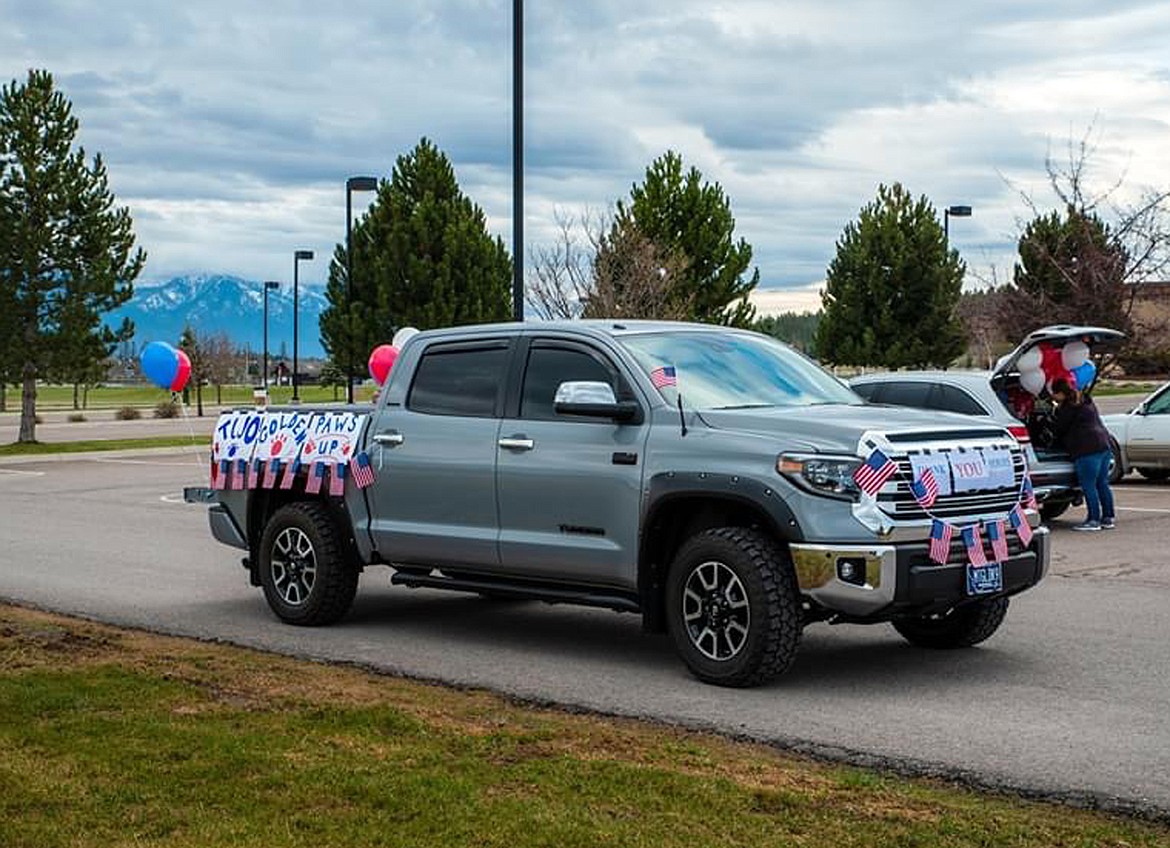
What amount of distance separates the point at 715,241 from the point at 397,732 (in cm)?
3879

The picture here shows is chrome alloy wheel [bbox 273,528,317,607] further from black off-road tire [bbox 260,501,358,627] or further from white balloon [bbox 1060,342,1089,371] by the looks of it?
white balloon [bbox 1060,342,1089,371]

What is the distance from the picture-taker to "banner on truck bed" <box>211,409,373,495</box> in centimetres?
1050

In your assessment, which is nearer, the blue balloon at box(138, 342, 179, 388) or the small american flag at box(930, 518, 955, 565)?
the small american flag at box(930, 518, 955, 565)

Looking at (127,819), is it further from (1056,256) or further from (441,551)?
(1056,256)

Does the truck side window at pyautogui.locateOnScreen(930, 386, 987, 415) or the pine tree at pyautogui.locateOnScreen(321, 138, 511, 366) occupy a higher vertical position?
the pine tree at pyautogui.locateOnScreen(321, 138, 511, 366)

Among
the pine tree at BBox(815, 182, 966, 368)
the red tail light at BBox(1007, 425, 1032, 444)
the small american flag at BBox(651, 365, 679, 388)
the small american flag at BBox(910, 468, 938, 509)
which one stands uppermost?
the pine tree at BBox(815, 182, 966, 368)

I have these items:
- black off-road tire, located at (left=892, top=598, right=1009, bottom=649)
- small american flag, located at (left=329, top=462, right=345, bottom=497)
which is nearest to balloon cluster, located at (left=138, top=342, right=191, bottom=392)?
small american flag, located at (left=329, top=462, right=345, bottom=497)

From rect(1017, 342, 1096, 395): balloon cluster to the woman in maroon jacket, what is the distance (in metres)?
0.10

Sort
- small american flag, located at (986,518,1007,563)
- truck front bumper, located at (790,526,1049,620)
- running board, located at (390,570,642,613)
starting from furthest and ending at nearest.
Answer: running board, located at (390,570,642,613) → small american flag, located at (986,518,1007,563) → truck front bumper, located at (790,526,1049,620)

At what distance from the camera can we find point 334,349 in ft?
164

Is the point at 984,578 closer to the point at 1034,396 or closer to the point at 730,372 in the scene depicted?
the point at 730,372

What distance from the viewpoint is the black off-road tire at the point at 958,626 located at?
9.48m

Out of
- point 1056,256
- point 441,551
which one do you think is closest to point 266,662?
point 441,551

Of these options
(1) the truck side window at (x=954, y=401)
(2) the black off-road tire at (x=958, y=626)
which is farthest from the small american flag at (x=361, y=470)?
(1) the truck side window at (x=954, y=401)
